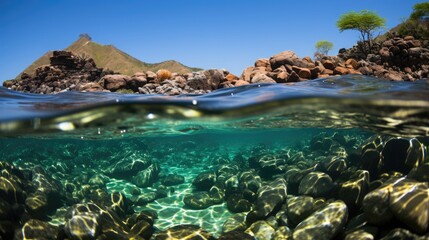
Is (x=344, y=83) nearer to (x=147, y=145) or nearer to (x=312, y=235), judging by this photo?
(x=312, y=235)

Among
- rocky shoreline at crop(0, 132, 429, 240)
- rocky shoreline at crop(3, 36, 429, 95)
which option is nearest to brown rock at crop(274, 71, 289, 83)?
rocky shoreline at crop(3, 36, 429, 95)

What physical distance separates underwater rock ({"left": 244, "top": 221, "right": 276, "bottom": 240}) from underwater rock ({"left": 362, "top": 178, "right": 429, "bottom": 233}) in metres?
2.54

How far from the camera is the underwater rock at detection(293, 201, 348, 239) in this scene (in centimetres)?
682

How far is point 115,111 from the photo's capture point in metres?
7.67

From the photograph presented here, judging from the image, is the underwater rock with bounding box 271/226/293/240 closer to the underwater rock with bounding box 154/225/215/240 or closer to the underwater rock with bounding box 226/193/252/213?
the underwater rock with bounding box 154/225/215/240

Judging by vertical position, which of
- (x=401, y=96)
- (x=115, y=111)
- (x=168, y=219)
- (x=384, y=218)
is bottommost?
(x=168, y=219)

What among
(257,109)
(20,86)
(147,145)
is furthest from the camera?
(20,86)

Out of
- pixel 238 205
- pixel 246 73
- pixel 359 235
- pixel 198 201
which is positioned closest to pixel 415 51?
pixel 246 73

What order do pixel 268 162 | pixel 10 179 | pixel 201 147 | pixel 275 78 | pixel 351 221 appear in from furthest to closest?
pixel 201 147 → pixel 275 78 → pixel 268 162 → pixel 10 179 → pixel 351 221

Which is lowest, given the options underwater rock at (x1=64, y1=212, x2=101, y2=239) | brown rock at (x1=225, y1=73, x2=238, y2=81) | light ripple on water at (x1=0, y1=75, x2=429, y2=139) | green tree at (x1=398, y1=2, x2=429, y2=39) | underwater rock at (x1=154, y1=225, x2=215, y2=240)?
underwater rock at (x1=154, y1=225, x2=215, y2=240)

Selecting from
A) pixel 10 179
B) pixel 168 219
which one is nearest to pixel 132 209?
pixel 168 219

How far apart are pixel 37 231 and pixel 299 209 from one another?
710cm

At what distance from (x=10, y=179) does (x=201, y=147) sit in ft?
51.0

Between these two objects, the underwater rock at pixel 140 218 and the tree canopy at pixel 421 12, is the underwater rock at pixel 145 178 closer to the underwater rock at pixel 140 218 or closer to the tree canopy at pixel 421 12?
the underwater rock at pixel 140 218
